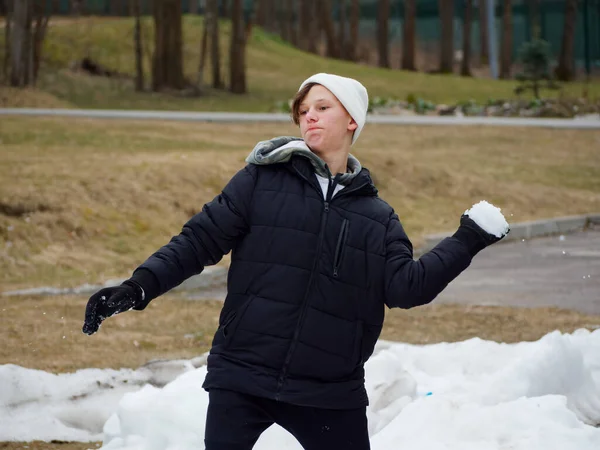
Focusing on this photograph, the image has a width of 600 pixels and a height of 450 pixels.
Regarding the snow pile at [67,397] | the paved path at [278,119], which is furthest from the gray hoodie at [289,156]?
the paved path at [278,119]

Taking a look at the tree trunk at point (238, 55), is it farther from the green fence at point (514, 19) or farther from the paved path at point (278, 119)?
the green fence at point (514, 19)

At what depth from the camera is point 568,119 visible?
→ 1102 inches

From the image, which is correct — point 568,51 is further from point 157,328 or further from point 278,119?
point 157,328

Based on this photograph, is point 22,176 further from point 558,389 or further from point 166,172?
point 558,389

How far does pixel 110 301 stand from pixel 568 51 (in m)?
50.7

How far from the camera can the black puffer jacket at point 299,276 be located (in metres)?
3.41

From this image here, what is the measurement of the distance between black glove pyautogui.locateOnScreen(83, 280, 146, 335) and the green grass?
26573 mm

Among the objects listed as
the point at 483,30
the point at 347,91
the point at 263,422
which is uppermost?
the point at 347,91

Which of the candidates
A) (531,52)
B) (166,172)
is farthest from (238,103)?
(166,172)

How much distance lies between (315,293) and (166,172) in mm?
10868

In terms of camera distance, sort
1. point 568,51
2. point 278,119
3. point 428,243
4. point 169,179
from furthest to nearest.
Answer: point 568,51 < point 278,119 < point 169,179 < point 428,243

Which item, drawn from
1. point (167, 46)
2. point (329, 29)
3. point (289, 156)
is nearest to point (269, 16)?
point (329, 29)

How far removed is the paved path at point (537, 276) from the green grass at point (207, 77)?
18635 millimetres

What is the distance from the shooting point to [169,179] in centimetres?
1392
